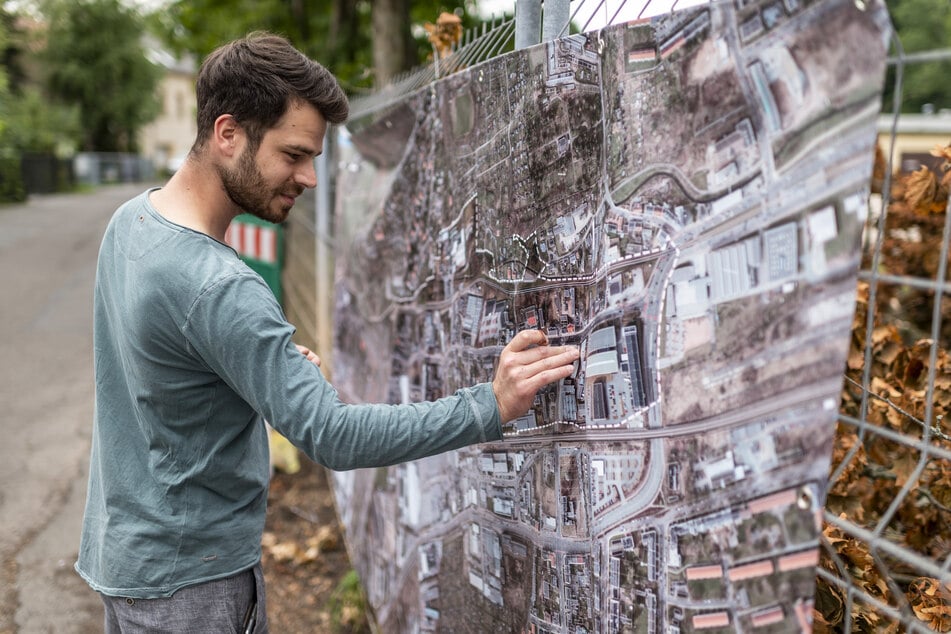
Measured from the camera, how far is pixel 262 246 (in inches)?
285

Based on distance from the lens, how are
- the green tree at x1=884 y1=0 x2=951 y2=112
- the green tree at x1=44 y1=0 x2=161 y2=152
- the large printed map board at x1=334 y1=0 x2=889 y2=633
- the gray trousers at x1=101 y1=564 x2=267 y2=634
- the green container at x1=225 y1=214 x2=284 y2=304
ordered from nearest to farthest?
the large printed map board at x1=334 y1=0 x2=889 y2=633, the gray trousers at x1=101 y1=564 x2=267 y2=634, the green container at x1=225 y1=214 x2=284 y2=304, the green tree at x1=884 y1=0 x2=951 y2=112, the green tree at x1=44 y1=0 x2=161 y2=152

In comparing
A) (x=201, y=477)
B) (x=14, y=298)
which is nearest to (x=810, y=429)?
(x=201, y=477)

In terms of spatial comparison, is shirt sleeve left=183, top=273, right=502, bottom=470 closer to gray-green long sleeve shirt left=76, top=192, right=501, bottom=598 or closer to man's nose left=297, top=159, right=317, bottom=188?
gray-green long sleeve shirt left=76, top=192, right=501, bottom=598

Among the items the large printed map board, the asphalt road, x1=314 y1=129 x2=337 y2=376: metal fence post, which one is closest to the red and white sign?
x1=314 y1=129 x2=337 y2=376: metal fence post

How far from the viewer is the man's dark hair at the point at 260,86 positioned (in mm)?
1701

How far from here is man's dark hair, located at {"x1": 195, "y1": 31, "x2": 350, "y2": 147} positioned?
1.70 m

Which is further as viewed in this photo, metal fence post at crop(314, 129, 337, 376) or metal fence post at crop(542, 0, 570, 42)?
metal fence post at crop(314, 129, 337, 376)

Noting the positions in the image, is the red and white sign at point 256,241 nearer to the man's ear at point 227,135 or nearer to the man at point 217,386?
the man at point 217,386

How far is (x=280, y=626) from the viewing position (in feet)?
13.1

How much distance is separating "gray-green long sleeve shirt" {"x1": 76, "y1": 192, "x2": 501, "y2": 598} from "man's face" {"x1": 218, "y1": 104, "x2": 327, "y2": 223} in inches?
5.8

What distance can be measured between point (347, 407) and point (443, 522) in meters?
0.83

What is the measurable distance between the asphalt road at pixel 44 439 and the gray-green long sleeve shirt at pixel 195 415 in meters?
2.28

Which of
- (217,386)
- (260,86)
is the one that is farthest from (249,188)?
(217,386)

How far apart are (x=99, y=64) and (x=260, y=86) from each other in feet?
148
